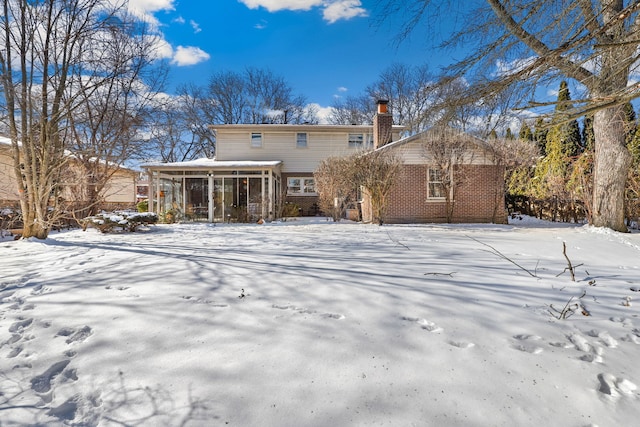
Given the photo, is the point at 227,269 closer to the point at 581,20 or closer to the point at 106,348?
the point at 106,348

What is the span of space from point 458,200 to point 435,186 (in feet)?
3.69

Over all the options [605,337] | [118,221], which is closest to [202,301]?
[605,337]

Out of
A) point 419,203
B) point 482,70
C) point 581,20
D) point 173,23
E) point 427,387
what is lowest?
point 427,387

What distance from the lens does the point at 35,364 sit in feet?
7.14

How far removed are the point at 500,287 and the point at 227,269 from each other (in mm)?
3475

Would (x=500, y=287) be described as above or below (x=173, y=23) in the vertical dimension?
below

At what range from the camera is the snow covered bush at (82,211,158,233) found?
9.34 m

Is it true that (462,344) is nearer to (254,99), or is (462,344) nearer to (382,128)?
(382,128)

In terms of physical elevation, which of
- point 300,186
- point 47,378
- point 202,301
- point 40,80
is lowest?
point 47,378

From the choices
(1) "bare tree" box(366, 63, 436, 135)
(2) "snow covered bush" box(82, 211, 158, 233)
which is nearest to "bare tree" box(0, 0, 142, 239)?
(2) "snow covered bush" box(82, 211, 158, 233)

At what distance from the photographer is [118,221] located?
31.2 ft

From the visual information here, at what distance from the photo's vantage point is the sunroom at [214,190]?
14.7 m

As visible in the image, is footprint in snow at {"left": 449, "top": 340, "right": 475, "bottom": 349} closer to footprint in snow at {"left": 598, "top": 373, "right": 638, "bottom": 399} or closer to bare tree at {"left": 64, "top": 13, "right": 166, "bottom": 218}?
footprint in snow at {"left": 598, "top": 373, "right": 638, "bottom": 399}

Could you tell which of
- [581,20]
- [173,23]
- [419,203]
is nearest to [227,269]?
[581,20]
